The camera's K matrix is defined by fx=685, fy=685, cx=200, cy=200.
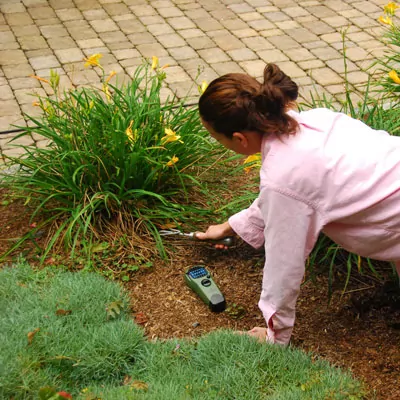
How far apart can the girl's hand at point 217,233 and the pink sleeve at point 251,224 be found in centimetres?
14

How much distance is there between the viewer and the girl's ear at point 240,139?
2439 millimetres

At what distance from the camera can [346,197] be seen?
2412 millimetres

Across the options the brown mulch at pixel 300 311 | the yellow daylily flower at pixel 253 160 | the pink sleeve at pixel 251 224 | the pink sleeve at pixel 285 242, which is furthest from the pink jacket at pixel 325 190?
the yellow daylily flower at pixel 253 160

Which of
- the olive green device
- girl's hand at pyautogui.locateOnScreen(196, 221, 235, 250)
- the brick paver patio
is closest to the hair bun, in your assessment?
girl's hand at pyautogui.locateOnScreen(196, 221, 235, 250)

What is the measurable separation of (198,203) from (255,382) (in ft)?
4.72

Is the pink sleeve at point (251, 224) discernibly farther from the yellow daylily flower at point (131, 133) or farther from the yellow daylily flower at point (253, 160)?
the yellow daylily flower at point (131, 133)

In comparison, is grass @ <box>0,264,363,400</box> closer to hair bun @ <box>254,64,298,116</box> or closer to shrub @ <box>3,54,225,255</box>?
shrub @ <box>3,54,225,255</box>

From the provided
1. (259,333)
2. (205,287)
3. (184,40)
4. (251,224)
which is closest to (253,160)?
(251,224)

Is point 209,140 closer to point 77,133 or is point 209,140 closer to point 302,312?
point 77,133

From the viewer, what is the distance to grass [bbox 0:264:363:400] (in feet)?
8.47

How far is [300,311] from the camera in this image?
3238 millimetres

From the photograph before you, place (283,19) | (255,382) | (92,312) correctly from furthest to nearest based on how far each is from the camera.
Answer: (283,19) → (92,312) → (255,382)

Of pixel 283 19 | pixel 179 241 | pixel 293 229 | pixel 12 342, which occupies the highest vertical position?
pixel 293 229

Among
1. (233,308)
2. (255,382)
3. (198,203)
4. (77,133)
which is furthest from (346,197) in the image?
(77,133)
